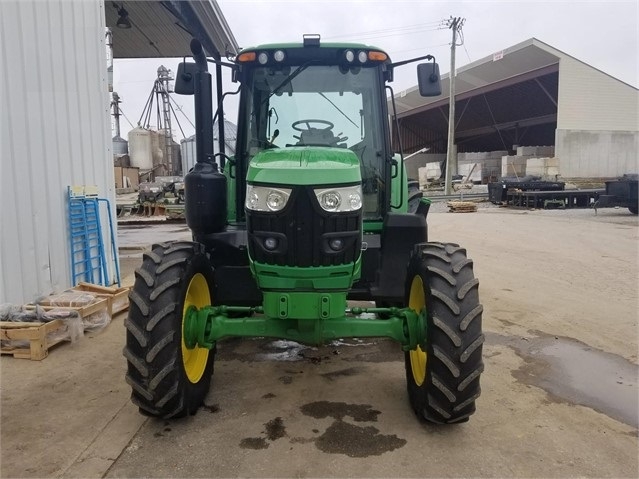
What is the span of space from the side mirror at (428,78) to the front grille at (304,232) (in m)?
1.67

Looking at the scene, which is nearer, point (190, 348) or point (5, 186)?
point (190, 348)

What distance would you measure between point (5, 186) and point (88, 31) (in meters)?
2.70

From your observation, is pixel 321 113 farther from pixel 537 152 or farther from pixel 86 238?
pixel 537 152

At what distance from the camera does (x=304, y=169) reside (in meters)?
3.12

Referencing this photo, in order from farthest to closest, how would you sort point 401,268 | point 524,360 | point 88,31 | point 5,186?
point 88,31 → point 5,186 → point 524,360 → point 401,268

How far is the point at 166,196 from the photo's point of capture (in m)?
22.9

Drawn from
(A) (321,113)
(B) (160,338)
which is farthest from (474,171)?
(B) (160,338)

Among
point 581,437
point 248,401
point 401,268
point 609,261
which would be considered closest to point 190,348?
point 248,401

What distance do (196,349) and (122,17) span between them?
913cm

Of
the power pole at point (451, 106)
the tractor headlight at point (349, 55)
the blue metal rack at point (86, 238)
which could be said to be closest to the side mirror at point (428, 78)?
the tractor headlight at point (349, 55)

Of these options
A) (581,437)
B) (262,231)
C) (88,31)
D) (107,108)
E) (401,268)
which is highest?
(88,31)

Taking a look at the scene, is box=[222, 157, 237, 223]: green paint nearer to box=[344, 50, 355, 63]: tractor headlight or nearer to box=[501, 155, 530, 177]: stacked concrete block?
box=[344, 50, 355, 63]: tractor headlight

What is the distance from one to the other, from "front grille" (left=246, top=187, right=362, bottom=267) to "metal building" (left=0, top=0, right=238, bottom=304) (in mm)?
2356

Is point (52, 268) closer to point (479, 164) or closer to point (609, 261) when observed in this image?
point (609, 261)
